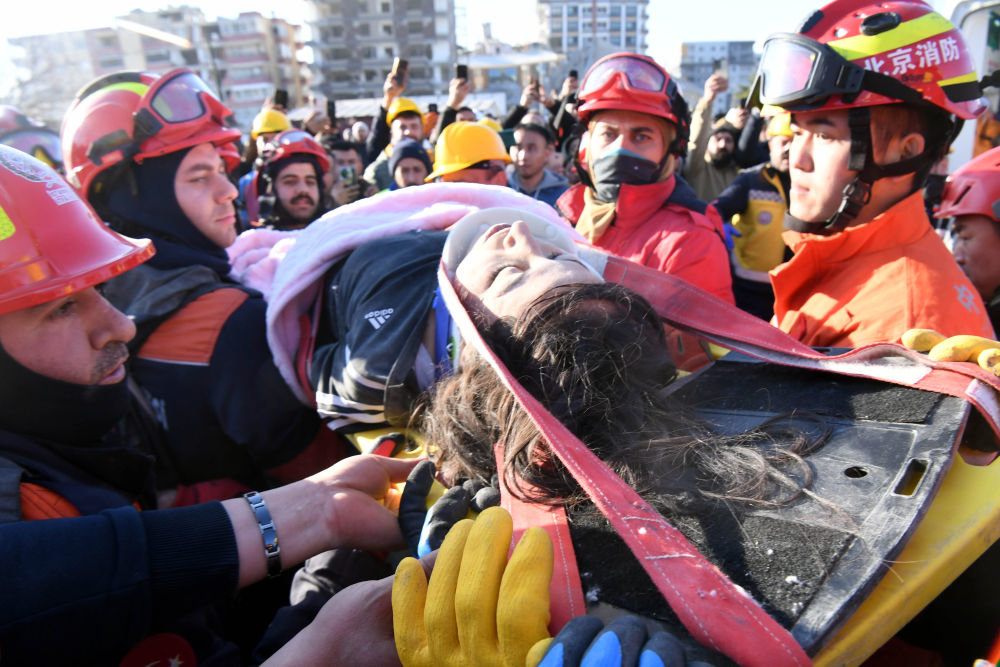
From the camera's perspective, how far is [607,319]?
178 cm

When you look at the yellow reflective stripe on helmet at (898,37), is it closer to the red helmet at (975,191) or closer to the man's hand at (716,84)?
the red helmet at (975,191)

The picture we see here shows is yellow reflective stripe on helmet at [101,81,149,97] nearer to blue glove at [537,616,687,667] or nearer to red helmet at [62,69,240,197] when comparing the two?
red helmet at [62,69,240,197]

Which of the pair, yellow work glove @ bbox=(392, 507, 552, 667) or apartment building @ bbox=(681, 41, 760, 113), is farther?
apartment building @ bbox=(681, 41, 760, 113)

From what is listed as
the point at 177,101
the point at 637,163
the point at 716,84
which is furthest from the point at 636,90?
the point at 716,84

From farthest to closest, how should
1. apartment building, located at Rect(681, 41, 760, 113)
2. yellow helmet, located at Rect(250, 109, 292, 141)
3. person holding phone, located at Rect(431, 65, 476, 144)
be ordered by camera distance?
→ apartment building, located at Rect(681, 41, 760, 113)
yellow helmet, located at Rect(250, 109, 292, 141)
person holding phone, located at Rect(431, 65, 476, 144)

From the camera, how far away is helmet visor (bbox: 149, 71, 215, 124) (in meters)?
2.76

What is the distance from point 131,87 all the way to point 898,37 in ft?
10.7

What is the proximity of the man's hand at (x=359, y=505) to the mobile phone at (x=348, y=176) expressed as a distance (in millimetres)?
7025

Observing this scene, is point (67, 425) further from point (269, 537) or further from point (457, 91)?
point (457, 91)

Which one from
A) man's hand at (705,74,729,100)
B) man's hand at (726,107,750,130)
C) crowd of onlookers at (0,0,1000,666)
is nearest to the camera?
crowd of onlookers at (0,0,1000,666)

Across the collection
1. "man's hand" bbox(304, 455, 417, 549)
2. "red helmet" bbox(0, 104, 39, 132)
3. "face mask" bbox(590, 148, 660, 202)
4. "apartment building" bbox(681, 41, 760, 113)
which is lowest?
"man's hand" bbox(304, 455, 417, 549)

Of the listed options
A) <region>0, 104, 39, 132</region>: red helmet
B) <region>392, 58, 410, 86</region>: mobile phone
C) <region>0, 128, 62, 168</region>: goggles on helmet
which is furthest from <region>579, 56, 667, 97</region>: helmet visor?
<region>0, 104, 39, 132</region>: red helmet

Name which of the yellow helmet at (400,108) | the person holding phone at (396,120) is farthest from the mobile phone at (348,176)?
the yellow helmet at (400,108)

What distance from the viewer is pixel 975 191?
3.01 meters
